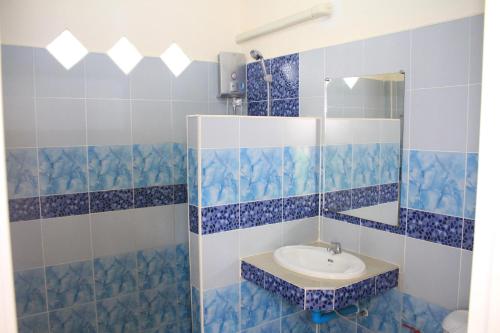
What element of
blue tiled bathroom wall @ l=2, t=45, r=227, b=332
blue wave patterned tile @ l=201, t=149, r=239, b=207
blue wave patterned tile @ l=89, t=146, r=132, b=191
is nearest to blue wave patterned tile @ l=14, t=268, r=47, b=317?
blue tiled bathroom wall @ l=2, t=45, r=227, b=332

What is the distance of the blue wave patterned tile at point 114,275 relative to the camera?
99.7 inches

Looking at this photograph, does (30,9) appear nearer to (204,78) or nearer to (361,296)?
(204,78)

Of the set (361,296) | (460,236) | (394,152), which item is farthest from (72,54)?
(460,236)

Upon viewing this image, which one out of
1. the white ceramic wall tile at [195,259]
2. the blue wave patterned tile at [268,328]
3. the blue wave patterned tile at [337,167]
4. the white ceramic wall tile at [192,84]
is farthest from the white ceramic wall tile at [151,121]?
the blue wave patterned tile at [268,328]

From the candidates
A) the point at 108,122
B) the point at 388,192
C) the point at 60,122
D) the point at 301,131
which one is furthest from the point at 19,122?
the point at 388,192

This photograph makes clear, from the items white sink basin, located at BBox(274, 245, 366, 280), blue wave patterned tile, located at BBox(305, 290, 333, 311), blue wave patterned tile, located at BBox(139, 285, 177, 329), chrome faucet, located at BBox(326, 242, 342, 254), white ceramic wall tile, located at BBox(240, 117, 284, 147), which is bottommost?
blue wave patterned tile, located at BBox(139, 285, 177, 329)

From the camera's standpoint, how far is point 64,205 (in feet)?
7.80

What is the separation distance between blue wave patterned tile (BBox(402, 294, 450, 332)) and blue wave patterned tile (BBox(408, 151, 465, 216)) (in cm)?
44

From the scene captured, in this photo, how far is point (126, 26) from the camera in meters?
2.49

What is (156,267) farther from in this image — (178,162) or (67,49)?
(67,49)

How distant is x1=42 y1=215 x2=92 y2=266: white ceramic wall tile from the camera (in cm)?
235

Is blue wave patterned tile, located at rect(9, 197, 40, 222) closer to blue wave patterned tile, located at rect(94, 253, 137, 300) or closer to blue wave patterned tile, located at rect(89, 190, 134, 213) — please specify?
blue wave patterned tile, located at rect(89, 190, 134, 213)

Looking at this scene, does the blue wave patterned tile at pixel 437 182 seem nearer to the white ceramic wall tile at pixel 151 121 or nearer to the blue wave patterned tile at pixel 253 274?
the blue wave patterned tile at pixel 253 274

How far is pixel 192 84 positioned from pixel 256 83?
0.43 metres
